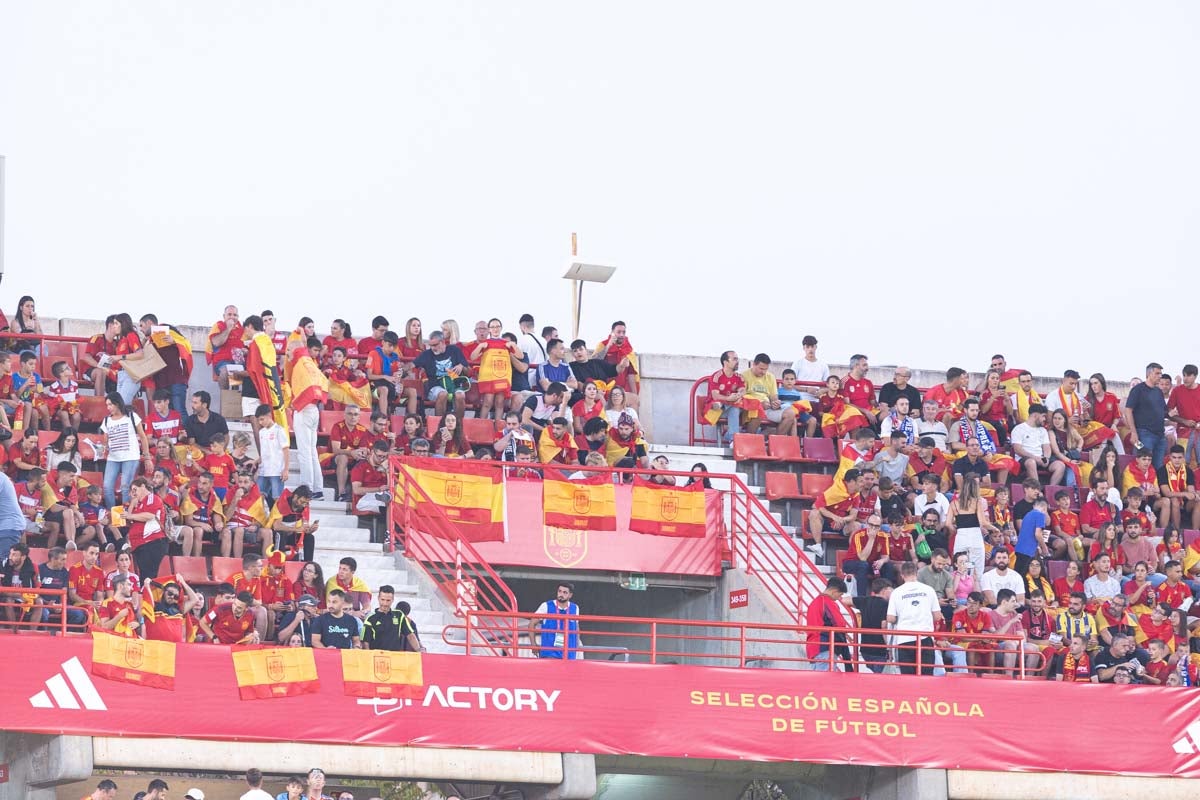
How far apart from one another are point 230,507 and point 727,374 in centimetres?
728

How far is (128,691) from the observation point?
19.2 meters

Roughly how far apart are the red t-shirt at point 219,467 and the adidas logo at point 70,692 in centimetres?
350

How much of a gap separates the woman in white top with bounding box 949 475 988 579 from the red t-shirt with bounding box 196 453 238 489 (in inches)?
298

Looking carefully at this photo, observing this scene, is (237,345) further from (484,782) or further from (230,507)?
(484,782)

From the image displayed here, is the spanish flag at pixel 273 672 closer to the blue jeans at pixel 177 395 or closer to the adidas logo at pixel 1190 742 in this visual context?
the blue jeans at pixel 177 395

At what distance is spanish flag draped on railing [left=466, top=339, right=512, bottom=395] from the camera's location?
2573cm

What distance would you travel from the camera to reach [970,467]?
25.0m

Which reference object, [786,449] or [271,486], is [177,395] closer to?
[271,486]

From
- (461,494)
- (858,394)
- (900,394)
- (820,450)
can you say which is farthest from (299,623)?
(900,394)

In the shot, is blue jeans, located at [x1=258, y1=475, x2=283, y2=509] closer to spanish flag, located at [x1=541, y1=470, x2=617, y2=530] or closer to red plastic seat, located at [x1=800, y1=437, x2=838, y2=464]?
spanish flag, located at [x1=541, y1=470, x2=617, y2=530]

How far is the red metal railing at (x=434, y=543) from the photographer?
2283 cm

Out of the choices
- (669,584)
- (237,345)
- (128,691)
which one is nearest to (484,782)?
(128,691)

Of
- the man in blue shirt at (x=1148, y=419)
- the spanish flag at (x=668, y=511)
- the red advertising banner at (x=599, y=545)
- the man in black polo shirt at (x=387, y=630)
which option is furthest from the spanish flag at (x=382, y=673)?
the man in blue shirt at (x=1148, y=419)

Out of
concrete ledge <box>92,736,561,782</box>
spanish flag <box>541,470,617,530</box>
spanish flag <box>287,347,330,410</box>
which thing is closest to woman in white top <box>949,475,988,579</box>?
spanish flag <box>541,470,617,530</box>
